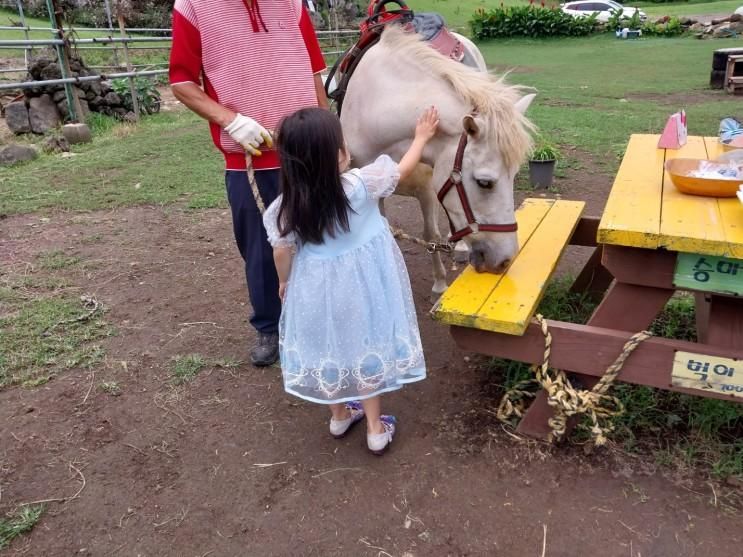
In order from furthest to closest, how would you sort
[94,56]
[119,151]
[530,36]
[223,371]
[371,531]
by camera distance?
[530,36], [94,56], [119,151], [223,371], [371,531]

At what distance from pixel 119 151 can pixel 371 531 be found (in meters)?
6.83

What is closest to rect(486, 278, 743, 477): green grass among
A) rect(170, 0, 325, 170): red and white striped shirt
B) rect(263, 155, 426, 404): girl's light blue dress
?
rect(263, 155, 426, 404): girl's light blue dress

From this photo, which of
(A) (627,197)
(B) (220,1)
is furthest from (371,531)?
(B) (220,1)

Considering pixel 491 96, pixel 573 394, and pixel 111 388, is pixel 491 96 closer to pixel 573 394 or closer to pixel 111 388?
pixel 573 394

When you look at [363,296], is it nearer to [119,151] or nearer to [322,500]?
[322,500]

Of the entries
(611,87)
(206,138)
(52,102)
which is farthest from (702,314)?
(611,87)

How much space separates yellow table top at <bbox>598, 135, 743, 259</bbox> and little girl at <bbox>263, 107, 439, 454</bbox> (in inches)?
30.1

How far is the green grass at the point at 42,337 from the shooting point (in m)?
2.88

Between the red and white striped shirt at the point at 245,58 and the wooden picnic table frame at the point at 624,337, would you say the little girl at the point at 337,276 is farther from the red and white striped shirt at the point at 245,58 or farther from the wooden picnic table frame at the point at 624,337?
the red and white striped shirt at the point at 245,58

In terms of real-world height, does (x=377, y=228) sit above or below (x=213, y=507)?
above

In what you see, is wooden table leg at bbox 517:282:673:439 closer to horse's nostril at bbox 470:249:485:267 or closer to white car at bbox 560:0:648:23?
horse's nostril at bbox 470:249:485:267

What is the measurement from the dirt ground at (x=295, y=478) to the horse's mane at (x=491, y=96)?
1112 millimetres

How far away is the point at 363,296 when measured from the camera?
2010 mm

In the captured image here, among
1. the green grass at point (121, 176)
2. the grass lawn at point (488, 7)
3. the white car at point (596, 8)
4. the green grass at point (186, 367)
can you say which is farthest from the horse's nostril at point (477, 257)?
the grass lawn at point (488, 7)
